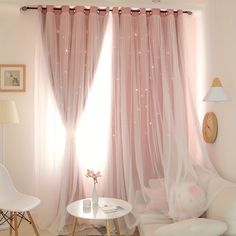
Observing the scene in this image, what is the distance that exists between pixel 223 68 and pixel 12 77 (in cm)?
241

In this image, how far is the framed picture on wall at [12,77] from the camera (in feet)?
11.7

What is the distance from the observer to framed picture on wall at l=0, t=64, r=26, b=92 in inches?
140

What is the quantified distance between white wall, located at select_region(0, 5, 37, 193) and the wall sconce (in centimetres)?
205

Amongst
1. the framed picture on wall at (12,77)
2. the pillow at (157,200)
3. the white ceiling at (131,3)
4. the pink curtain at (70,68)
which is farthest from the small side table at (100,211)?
the white ceiling at (131,3)

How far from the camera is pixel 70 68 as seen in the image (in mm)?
3373

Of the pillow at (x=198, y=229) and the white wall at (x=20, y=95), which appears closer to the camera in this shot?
the pillow at (x=198, y=229)

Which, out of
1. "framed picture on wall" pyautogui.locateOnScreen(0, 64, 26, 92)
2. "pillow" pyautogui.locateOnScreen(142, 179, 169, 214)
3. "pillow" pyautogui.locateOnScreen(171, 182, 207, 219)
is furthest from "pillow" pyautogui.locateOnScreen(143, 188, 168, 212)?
"framed picture on wall" pyautogui.locateOnScreen(0, 64, 26, 92)

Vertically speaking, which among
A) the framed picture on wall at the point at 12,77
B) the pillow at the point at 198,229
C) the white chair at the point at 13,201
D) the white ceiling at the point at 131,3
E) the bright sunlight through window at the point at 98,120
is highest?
the white ceiling at the point at 131,3

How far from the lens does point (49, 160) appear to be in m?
3.39

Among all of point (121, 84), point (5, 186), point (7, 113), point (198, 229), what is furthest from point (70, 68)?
point (198, 229)

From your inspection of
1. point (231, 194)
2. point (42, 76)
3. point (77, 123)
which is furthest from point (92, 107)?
point (231, 194)

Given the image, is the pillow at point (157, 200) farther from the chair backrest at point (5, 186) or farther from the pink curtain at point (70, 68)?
the chair backrest at point (5, 186)

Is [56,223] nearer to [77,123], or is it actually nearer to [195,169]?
[77,123]

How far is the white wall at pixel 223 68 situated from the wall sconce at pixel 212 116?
5cm
